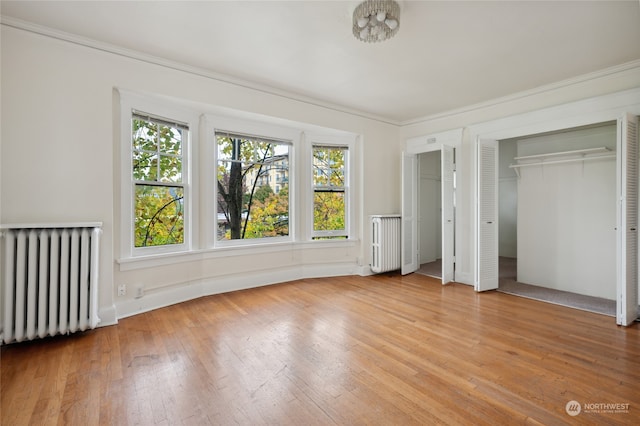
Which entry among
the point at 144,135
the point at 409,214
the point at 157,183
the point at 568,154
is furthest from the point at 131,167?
the point at 568,154

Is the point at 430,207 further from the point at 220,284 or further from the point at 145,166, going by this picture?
the point at 145,166

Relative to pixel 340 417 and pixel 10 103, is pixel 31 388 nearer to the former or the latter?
pixel 340 417

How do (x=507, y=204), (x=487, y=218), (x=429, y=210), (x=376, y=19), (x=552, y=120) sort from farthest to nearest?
1. (x=507, y=204)
2. (x=429, y=210)
3. (x=487, y=218)
4. (x=552, y=120)
5. (x=376, y=19)

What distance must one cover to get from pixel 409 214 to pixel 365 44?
3.23 m

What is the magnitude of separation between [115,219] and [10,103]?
127cm

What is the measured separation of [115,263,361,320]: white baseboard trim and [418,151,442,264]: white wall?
7.04 feet

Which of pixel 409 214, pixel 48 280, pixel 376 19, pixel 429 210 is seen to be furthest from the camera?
pixel 429 210

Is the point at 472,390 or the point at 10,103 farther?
the point at 10,103

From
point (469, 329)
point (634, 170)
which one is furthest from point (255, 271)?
point (634, 170)

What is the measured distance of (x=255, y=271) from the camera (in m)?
4.36

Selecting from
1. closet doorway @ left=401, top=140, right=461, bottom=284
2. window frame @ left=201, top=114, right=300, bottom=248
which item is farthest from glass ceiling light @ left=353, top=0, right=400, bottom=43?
closet doorway @ left=401, top=140, right=461, bottom=284

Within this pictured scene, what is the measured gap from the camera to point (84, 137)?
2848mm

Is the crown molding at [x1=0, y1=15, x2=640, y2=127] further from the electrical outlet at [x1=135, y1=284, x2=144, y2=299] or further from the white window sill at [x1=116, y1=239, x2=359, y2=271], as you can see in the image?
the electrical outlet at [x1=135, y1=284, x2=144, y2=299]

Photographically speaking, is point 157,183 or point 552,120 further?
point 552,120
